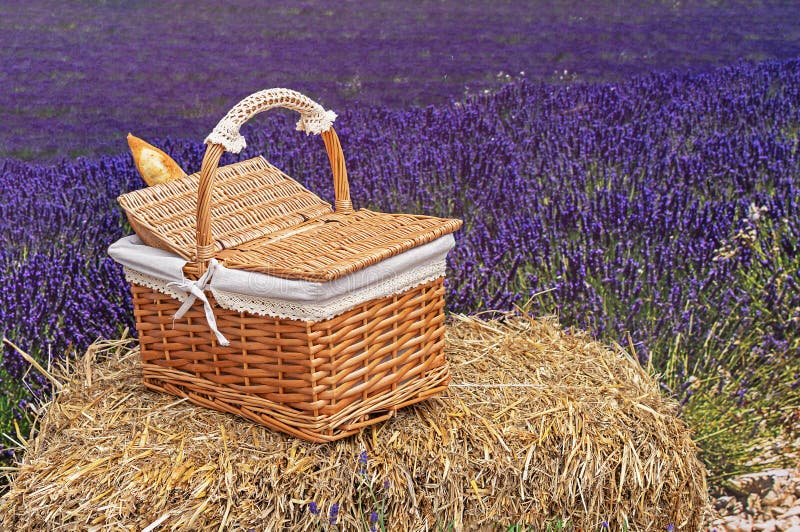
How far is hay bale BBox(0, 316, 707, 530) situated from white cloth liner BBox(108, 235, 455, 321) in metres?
0.31

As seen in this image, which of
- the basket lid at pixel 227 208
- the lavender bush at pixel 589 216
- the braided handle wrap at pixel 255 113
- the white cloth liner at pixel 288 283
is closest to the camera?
the white cloth liner at pixel 288 283

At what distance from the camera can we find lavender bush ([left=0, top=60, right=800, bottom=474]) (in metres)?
2.54

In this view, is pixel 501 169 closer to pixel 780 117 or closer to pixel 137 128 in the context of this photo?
pixel 780 117

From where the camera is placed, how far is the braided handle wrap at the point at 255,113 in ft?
5.82

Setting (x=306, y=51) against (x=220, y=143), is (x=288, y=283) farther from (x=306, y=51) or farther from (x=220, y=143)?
(x=306, y=51)

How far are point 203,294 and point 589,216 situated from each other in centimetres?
153

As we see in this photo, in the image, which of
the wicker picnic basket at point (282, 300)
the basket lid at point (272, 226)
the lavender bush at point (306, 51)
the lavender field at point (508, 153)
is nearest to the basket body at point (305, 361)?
the wicker picnic basket at point (282, 300)

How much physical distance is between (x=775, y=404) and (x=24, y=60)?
2.66 meters

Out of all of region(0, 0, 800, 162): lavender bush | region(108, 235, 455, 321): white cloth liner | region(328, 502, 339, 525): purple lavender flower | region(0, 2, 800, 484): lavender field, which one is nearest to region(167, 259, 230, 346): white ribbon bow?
→ region(108, 235, 455, 321): white cloth liner

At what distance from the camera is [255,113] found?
1.86m

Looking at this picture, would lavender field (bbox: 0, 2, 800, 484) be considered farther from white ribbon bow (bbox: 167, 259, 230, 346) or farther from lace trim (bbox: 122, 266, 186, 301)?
white ribbon bow (bbox: 167, 259, 230, 346)

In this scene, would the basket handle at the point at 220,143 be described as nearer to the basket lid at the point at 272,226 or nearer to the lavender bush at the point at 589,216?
the basket lid at the point at 272,226

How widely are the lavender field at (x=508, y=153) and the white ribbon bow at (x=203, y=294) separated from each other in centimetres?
83

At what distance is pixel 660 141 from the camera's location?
308 centimetres
